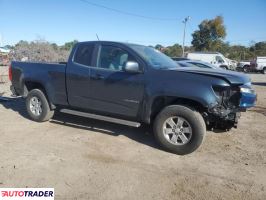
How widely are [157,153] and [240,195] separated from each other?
164 centimetres

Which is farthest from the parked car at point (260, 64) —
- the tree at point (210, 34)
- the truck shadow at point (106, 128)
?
the truck shadow at point (106, 128)

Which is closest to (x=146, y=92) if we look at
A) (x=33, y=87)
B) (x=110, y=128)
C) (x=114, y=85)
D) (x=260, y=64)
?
(x=114, y=85)

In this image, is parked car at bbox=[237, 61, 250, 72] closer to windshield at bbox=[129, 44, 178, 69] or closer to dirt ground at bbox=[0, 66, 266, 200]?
dirt ground at bbox=[0, 66, 266, 200]

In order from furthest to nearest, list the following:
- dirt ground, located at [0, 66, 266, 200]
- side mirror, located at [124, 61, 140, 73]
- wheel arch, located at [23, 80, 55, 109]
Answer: wheel arch, located at [23, 80, 55, 109] < side mirror, located at [124, 61, 140, 73] < dirt ground, located at [0, 66, 266, 200]

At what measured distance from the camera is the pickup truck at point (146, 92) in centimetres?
485

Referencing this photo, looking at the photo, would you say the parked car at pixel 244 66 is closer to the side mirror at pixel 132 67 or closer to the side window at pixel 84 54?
the side window at pixel 84 54

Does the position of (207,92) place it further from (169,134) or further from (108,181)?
(108,181)

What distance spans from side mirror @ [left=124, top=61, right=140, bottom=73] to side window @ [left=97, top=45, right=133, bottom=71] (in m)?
0.27

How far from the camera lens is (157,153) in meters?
5.07

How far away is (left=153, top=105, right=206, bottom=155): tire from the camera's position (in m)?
4.86

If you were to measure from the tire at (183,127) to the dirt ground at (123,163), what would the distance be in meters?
0.15

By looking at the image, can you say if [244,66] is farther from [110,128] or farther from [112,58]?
[112,58]

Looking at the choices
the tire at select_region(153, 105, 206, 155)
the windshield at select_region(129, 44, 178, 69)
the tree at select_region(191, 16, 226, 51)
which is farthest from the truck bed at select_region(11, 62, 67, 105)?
the tree at select_region(191, 16, 226, 51)

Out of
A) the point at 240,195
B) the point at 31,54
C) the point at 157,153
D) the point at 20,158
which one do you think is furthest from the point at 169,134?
the point at 31,54
